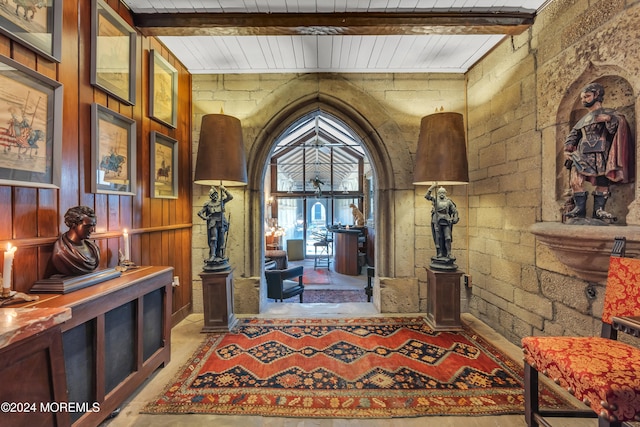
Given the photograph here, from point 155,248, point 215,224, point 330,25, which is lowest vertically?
point 155,248

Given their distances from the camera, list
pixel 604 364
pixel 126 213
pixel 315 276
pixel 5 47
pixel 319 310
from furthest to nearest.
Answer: pixel 315 276 → pixel 319 310 → pixel 126 213 → pixel 5 47 → pixel 604 364

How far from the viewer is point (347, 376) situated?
1.93 metres

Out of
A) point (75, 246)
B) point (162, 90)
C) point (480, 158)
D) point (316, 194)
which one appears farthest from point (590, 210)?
point (316, 194)

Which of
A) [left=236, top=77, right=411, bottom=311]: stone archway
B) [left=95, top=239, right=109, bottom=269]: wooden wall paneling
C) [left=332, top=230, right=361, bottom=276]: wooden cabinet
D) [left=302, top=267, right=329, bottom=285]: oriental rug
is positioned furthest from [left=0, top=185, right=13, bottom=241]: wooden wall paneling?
[left=332, top=230, right=361, bottom=276]: wooden cabinet

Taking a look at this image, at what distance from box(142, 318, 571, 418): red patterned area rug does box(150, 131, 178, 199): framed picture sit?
1522 mm

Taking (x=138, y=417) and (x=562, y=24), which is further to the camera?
(x=562, y=24)

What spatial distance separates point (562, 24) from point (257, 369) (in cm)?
357

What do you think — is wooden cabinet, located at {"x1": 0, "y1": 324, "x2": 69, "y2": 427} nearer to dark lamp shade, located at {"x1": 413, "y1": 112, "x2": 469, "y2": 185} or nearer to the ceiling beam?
the ceiling beam

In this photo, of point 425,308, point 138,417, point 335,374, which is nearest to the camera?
point 138,417

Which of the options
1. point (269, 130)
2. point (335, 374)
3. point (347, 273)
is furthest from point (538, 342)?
point (347, 273)

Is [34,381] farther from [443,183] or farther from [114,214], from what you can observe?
[443,183]

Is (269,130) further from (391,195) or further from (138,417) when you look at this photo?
(138,417)

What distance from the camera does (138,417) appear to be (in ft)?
5.14

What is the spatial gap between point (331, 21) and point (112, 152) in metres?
2.08
